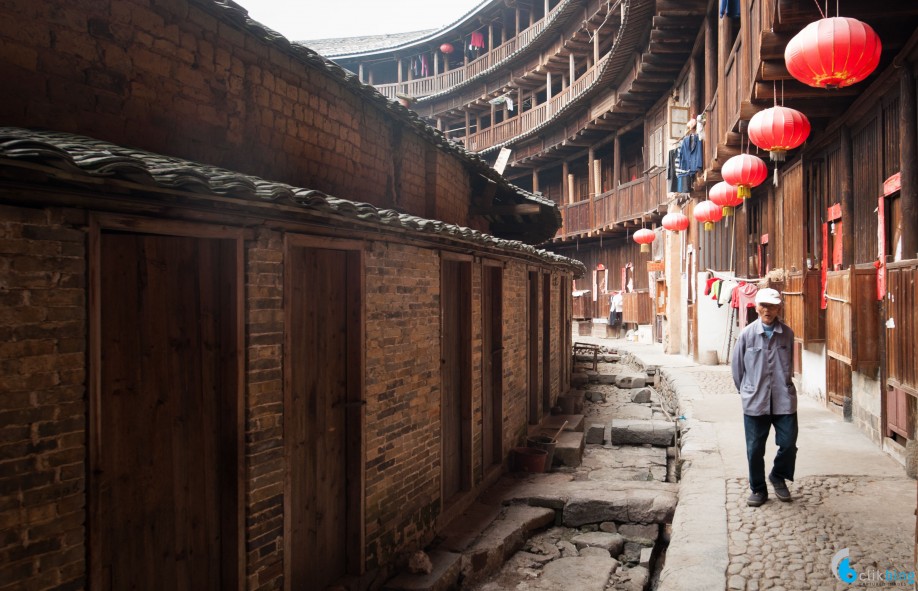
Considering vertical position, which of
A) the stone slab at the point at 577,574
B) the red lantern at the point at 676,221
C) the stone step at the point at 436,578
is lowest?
the stone slab at the point at 577,574

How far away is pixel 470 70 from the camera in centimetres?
3044

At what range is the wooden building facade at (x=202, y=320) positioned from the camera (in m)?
2.58

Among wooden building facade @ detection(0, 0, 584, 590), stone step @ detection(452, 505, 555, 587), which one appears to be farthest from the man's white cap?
stone step @ detection(452, 505, 555, 587)

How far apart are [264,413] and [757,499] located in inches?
170

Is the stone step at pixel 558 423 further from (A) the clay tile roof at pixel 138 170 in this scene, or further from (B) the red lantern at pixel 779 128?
(A) the clay tile roof at pixel 138 170

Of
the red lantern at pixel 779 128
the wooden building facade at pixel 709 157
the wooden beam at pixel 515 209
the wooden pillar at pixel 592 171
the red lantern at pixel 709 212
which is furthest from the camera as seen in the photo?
the wooden pillar at pixel 592 171

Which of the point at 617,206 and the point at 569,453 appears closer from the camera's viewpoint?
the point at 569,453

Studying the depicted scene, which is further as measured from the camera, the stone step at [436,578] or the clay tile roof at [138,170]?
the stone step at [436,578]

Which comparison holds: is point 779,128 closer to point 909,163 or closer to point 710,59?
point 909,163

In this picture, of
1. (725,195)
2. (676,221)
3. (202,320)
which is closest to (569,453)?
(725,195)

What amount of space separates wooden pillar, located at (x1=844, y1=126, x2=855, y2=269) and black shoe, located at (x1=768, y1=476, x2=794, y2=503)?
3890mm

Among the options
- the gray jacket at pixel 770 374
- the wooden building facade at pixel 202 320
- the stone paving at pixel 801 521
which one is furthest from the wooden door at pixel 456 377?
the gray jacket at pixel 770 374

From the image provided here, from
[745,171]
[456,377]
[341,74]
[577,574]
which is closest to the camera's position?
[577,574]

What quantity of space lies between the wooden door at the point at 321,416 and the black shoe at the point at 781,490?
12.3ft
